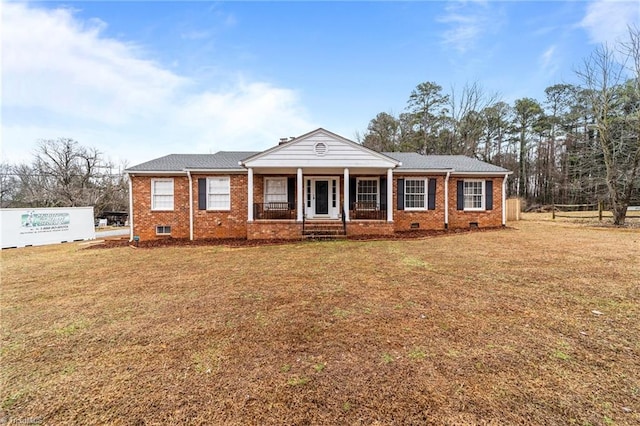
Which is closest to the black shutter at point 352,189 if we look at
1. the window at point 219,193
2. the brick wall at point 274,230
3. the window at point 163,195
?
the brick wall at point 274,230

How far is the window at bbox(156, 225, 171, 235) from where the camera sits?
41.9 feet

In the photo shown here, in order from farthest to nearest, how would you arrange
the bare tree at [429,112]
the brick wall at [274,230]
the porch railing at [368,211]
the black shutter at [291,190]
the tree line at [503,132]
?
the bare tree at [429,112] → the tree line at [503,132] → the black shutter at [291,190] → the porch railing at [368,211] → the brick wall at [274,230]

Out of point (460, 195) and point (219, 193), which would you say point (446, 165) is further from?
point (219, 193)

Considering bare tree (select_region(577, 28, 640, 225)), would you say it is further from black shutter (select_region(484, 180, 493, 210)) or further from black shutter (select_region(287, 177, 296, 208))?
black shutter (select_region(287, 177, 296, 208))

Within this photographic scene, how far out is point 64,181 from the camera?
27.0 m

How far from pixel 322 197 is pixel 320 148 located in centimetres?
283

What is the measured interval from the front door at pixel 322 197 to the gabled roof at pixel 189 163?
13.0 ft

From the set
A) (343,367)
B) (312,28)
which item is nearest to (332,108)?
(312,28)

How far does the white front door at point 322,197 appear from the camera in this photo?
1379 cm

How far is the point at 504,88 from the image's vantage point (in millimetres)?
28734

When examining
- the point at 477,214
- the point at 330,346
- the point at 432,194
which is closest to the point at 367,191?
the point at 432,194

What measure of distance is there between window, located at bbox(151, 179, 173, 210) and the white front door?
20.8ft

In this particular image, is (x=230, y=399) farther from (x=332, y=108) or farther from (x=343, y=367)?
(x=332, y=108)

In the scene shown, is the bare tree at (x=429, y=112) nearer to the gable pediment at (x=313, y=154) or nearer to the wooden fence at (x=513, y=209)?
the wooden fence at (x=513, y=209)
